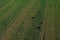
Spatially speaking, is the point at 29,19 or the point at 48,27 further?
the point at 29,19

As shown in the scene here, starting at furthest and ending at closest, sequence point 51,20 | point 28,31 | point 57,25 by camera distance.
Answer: point 51,20 → point 57,25 → point 28,31

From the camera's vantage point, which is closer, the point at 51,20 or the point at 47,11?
the point at 51,20

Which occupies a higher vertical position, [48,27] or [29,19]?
[29,19]

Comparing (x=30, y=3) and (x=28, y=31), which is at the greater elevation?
(x=30, y=3)

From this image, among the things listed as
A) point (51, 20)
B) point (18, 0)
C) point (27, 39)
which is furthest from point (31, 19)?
point (18, 0)

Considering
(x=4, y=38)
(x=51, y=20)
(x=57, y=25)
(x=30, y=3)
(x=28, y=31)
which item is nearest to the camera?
(x=4, y=38)

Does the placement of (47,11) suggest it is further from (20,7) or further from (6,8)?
(6,8)
